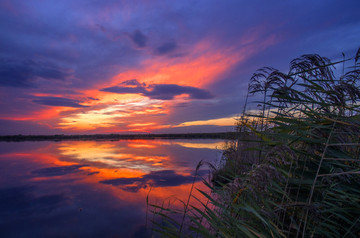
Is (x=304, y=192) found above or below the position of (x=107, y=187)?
above

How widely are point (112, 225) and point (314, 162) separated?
6.11 meters

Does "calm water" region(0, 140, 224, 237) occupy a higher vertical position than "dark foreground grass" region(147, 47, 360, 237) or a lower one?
lower

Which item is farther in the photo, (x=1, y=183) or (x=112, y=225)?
(x=1, y=183)

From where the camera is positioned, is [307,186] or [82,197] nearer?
[307,186]

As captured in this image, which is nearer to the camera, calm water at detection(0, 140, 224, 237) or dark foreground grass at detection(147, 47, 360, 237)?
dark foreground grass at detection(147, 47, 360, 237)

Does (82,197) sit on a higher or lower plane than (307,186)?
lower

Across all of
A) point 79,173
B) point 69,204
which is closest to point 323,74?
point 69,204

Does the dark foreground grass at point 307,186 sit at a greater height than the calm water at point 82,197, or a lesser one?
greater

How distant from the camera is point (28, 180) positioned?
11.0m

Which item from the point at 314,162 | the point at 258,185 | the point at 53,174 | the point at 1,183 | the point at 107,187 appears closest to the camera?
the point at 258,185

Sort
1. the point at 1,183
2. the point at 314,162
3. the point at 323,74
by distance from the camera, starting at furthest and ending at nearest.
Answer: the point at 1,183, the point at 323,74, the point at 314,162

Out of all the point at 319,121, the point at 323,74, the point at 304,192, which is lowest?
the point at 304,192

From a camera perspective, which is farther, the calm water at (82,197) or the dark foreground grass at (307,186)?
the calm water at (82,197)

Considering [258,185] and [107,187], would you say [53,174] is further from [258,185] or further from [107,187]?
[258,185]
